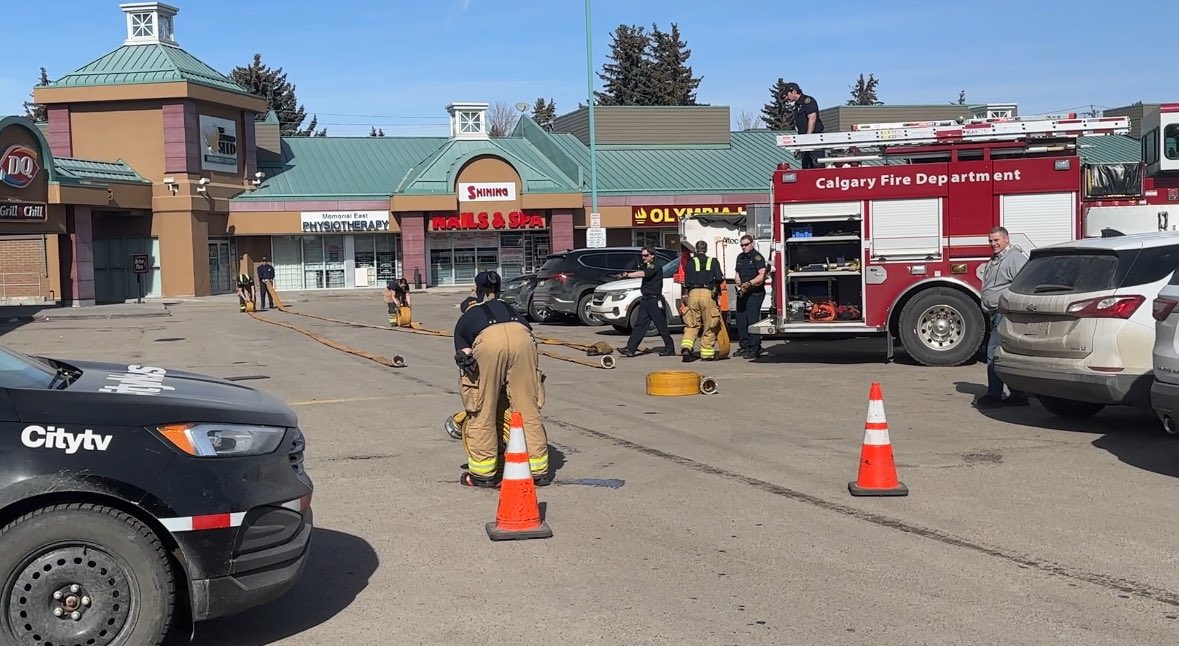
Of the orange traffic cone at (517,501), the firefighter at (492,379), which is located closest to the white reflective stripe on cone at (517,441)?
the orange traffic cone at (517,501)

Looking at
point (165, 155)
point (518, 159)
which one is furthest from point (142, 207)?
point (518, 159)

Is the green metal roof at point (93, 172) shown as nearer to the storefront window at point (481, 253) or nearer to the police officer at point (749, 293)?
the storefront window at point (481, 253)

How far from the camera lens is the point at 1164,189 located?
15234mm

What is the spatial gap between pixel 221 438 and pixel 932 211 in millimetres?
12532

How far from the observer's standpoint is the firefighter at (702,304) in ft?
55.4

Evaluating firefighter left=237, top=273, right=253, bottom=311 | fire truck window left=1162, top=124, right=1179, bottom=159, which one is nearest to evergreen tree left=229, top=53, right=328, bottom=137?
firefighter left=237, top=273, right=253, bottom=311

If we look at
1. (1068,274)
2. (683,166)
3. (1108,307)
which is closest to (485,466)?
(1108,307)

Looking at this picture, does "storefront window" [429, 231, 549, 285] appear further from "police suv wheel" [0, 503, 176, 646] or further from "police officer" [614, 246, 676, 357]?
"police suv wheel" [0, 503, 176, 646]

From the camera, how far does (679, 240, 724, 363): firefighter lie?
1688 cm

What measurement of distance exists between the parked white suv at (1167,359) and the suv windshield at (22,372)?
23.5 feet

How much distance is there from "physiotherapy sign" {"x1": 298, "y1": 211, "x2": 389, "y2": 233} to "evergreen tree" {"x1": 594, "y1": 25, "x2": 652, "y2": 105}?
3576cm

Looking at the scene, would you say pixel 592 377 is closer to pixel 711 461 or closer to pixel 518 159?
pixel 711 461

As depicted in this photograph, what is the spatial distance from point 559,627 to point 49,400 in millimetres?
2378

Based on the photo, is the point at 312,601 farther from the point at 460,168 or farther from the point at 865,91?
the point at 865,91
